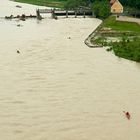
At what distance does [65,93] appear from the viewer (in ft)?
120

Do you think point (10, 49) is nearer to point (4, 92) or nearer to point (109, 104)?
point (4, 92)

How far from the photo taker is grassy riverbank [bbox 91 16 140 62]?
52416 mm

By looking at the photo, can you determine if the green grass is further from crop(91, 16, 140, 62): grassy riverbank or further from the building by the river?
the building by the river

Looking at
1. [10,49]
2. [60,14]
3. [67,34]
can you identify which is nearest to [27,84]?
[10,49]

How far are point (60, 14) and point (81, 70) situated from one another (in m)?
56.1

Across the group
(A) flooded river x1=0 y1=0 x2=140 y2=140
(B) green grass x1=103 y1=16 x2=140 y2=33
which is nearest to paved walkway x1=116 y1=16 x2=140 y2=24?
(B) green grass x1=103 y1=16 x2=140 y2=33

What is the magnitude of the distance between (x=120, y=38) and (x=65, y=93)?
30346mm

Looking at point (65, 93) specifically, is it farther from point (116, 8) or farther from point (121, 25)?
point (116, 8)

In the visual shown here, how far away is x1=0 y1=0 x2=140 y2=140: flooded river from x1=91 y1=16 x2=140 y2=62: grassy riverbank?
1618mm

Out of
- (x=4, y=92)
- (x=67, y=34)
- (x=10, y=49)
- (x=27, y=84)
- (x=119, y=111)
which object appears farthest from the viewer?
(x=67, y=34)

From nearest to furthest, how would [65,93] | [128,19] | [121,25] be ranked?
[65,93]
[121,25]
[128,19]

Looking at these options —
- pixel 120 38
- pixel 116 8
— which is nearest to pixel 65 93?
pixel 120 38

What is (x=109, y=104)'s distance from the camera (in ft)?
112

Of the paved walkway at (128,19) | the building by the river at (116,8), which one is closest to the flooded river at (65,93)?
the paved walkway at (128,19)
